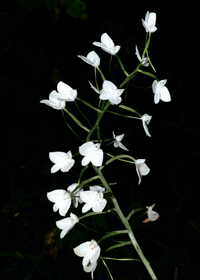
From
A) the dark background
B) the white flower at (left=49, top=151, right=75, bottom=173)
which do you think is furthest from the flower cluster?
the dark background

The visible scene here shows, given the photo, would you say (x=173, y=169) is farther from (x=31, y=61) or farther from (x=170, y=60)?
(x=31, y=61)

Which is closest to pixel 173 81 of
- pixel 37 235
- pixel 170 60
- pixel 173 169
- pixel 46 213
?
pixel 170 60

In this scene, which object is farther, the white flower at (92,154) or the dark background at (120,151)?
the dark background at (120,151)

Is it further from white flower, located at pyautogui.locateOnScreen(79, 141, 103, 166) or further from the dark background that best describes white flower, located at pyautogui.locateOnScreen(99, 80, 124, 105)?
the dark background

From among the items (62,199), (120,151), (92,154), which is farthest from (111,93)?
(120,151)

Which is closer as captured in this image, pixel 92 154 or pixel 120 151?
pixel 92 154

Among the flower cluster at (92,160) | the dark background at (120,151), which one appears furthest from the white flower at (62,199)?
the dark background at (120,151)

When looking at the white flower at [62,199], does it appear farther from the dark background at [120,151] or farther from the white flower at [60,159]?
the dark background at [120,151]

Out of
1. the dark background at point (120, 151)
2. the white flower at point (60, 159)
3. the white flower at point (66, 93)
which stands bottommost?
the dark background at point (120, 151)

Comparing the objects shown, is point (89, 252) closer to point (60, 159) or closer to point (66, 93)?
point (60, 159)
